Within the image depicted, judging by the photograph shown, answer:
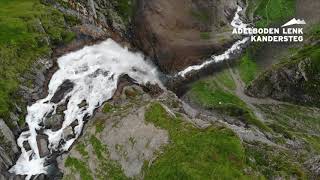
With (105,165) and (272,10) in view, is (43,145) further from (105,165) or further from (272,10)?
(272,10)

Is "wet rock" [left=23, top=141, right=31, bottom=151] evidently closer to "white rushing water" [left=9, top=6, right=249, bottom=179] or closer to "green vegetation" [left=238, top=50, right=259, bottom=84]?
"white rushing water" [left=9, top=6, right=249, bottom=179]

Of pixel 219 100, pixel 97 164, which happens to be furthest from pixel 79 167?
pixel 219 100

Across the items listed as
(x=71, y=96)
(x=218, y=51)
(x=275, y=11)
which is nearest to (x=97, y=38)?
(x=71, y=96)

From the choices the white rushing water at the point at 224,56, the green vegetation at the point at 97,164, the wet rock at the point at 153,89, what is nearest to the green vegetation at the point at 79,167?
the green vegetation at the point at 97,164

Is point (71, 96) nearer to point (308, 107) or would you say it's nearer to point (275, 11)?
point (308, 107)

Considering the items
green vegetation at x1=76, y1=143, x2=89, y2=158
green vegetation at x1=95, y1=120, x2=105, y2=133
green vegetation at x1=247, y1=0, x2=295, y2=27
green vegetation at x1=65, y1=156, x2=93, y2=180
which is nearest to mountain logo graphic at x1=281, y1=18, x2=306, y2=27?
green vegetation at x1=247, y1=0, x2=295, y2=27
